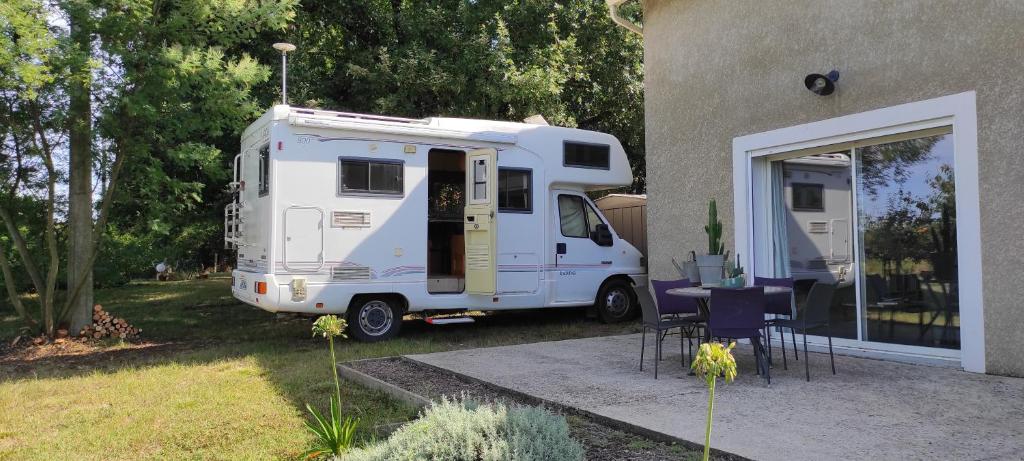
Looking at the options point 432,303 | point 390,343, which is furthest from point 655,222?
point 390,343

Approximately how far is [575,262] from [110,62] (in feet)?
21.3

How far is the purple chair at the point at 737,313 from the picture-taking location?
552 cm

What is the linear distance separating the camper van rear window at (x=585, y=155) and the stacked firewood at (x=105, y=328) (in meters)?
6.44

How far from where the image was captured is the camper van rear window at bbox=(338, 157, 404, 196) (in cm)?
846

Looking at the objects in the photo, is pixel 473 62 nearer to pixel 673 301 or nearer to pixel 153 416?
pixel 673 301

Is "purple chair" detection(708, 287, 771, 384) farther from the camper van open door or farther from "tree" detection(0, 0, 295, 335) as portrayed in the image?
"tree" detection(0, 0, 295, 335)

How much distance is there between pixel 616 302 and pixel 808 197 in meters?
3.73

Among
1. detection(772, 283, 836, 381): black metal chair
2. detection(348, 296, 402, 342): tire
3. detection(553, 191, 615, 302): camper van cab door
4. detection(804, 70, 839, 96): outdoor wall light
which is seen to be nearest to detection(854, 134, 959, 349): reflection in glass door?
detection(804, 70, 839, 96): outdoor wall light

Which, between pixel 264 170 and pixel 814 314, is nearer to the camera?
pixel 814 314

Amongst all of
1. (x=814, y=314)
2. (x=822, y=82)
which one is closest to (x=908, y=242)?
(x=814, y=314)

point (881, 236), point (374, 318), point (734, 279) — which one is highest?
point (881, 236)

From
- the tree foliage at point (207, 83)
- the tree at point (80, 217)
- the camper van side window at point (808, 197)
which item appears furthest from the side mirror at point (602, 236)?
the tree at point (80, 217)

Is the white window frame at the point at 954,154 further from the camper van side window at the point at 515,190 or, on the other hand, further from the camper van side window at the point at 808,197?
the camper van side window at the point at 515,190

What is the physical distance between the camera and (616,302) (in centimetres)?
1066
